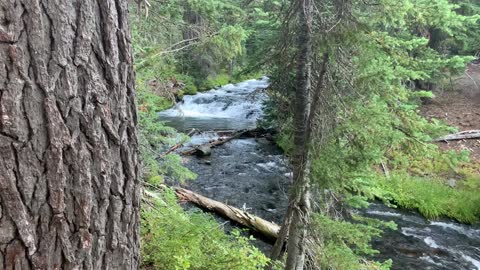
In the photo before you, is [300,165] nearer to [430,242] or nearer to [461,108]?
[430,242]

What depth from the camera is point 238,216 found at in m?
8.10

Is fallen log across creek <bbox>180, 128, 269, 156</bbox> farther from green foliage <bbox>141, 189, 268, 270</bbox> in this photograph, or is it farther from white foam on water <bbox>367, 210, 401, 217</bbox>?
green foliage <bbox>141, 189, 268, 270</bbox>

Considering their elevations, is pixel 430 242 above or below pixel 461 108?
below

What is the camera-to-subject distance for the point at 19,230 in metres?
1.39

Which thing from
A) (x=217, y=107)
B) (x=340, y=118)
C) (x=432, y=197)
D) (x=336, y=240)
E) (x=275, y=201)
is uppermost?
(x=340, y=118)

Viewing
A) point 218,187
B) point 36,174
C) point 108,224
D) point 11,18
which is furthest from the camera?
point 218,187

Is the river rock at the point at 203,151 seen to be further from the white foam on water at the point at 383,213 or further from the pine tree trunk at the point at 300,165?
the pine tree trunk at the point at 300,165

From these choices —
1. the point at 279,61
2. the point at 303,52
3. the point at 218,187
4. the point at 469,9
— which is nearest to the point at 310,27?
the point at 303,52

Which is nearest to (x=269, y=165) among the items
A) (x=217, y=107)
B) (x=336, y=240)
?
(x=336, y=240)

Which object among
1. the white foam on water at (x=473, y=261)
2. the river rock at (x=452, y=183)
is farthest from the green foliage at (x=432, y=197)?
the white foam on water at (x=473, y=261)

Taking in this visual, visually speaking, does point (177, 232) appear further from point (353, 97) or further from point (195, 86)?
point (195, 86)

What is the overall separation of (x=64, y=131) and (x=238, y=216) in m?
6.90

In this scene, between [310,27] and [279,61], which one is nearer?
[310,27]

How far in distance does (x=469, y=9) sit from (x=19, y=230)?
17.6 m
